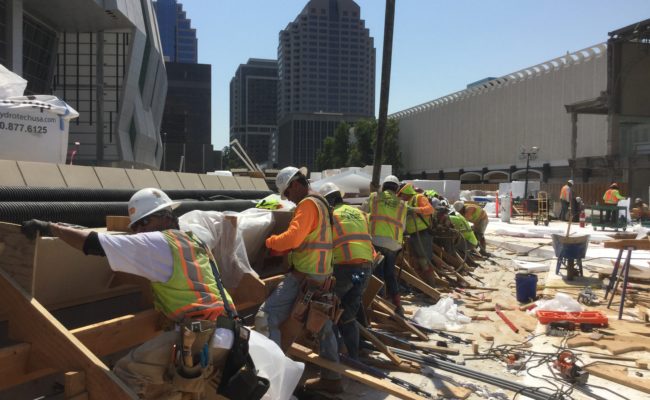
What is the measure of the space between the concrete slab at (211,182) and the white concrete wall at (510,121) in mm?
38971

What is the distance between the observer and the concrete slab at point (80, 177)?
5652 mm

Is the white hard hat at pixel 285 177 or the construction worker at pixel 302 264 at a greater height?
the white hard hat at pixel 285 177

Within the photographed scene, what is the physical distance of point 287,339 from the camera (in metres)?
4.64

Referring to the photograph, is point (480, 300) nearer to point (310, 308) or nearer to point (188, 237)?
point (310, 308)

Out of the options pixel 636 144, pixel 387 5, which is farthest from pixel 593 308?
pixel 636 144

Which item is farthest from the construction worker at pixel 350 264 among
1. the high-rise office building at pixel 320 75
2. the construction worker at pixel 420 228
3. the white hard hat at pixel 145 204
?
the high-rise office building at pixel 320 75

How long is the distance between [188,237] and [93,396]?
0.96 meters

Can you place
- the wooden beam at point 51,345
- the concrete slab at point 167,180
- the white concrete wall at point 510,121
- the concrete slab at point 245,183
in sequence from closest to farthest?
the wooden beam at point 51,345 → the concrete slab at point 167,180 → the concrete slab at point 245,183 → the white concrete wall at point 510,121

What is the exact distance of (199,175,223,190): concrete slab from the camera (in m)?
8.85

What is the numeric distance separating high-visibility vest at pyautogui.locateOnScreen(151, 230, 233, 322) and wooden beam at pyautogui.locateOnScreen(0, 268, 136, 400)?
469mm

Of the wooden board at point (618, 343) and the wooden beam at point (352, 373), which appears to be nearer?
the wooden beam at point (352, 373)

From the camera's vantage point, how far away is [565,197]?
2338cm

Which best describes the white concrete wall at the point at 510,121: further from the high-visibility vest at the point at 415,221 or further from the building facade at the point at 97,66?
the high-visibility vest at the point at 415,221

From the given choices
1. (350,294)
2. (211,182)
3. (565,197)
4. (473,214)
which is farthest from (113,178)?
(565,197)
